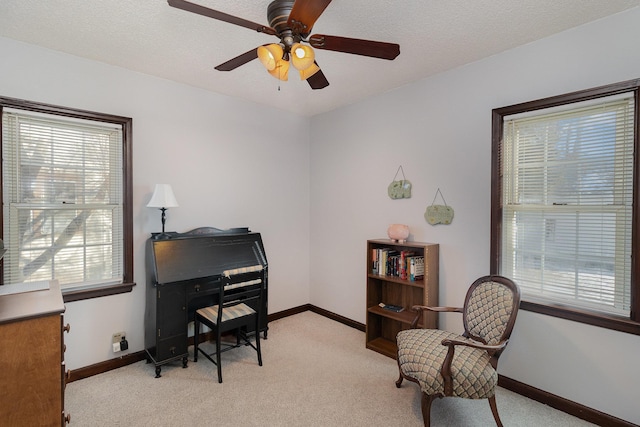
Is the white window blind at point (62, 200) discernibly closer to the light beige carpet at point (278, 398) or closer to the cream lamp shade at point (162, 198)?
the cream lamp shade at point (162, 198)

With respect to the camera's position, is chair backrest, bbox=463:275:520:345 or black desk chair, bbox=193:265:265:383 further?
black desk chair, bbox=193:265:265:383

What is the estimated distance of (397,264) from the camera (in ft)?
9.93

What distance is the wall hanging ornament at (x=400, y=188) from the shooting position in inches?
123

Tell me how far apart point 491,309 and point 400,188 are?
144 cm

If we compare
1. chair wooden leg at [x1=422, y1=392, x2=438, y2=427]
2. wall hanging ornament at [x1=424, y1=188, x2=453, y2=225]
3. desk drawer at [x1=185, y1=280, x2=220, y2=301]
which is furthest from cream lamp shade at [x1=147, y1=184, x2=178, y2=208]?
chair wooden leg at [x1=422, y1=392, x2=438, y2=427]

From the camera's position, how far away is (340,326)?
12.1ft

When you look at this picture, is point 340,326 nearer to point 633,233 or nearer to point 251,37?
point 633,233

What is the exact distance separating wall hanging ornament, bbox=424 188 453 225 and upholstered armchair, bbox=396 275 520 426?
69 cm

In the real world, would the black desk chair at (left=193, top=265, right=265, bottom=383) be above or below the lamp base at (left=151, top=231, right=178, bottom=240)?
below

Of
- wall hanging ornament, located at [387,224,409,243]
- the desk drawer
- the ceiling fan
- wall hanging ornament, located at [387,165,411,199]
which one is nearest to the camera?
the ceiling fan

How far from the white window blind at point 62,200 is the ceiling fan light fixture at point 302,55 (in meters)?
2.02

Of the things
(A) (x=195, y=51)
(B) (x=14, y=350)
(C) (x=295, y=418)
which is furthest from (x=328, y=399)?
(A) (x=195, y=51)

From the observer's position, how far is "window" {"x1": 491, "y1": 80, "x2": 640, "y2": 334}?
77.8 inches

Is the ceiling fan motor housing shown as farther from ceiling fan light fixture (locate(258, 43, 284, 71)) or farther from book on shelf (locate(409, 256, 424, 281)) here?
book on shelf (locate(409, 256, 424, 281))
